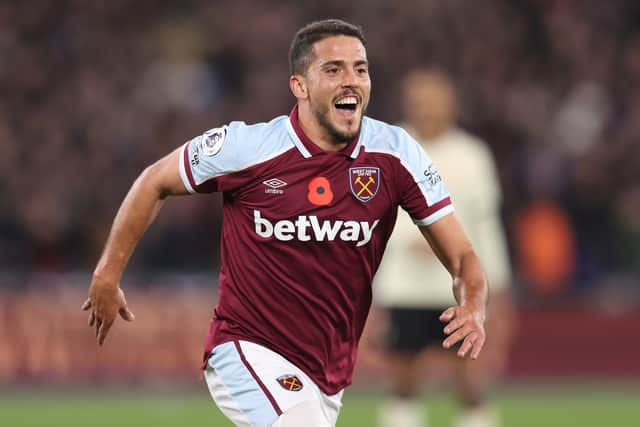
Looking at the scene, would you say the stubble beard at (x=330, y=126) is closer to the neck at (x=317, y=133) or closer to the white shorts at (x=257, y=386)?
the neck at (x=317, y=133)

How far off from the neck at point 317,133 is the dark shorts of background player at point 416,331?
3807 millimetres

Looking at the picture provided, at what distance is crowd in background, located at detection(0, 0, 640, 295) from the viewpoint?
46.2 ft

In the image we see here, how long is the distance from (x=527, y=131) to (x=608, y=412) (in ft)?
14.7

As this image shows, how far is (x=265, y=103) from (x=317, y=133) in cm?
1023

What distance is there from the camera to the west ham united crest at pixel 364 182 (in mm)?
5457

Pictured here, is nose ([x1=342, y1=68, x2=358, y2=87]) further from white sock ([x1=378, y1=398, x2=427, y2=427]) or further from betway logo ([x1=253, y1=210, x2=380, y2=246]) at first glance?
white sock ([x1=378, y1=398, x2=427, y2=427])

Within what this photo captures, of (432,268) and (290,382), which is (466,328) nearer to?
(290,382)

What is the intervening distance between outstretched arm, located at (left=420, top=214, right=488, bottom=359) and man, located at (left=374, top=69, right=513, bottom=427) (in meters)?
3.42

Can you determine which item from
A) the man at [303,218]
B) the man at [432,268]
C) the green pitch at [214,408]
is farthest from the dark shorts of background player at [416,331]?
the man at [303,218]

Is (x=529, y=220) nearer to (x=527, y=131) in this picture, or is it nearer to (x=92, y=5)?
(x=527, y=131)

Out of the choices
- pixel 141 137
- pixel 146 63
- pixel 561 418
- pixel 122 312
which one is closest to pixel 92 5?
pixel 146 63

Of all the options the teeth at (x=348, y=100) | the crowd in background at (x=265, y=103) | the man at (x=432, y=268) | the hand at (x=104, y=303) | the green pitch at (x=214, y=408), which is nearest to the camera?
the teeth at (x=348, y=100)

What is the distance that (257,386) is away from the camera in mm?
5344

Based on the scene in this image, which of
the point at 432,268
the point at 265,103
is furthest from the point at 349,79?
the point at 265,103
